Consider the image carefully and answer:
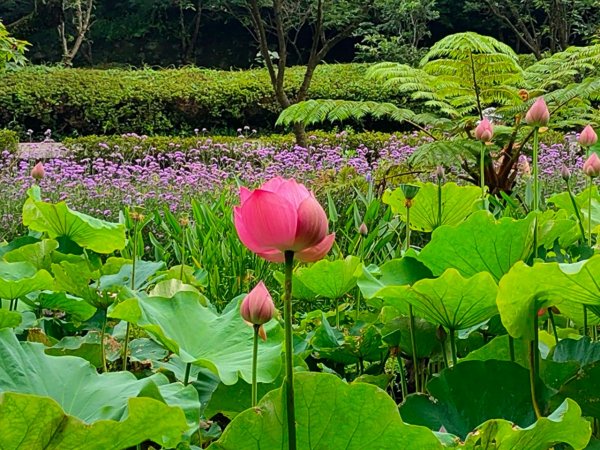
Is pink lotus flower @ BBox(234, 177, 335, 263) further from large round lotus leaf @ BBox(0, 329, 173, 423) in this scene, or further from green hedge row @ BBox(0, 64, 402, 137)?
green hedge row @ BBox(0, 64, 402, 137)

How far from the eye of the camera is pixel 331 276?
741mm

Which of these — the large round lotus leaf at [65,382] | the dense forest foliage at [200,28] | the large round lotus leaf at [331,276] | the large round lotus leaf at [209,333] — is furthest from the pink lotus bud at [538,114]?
the dense forest foliage at [200,28]

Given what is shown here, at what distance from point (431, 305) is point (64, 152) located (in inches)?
247

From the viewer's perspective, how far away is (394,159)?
421cm

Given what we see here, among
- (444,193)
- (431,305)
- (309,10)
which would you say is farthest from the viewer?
(309,10)

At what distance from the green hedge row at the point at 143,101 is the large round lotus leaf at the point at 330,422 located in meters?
8.23

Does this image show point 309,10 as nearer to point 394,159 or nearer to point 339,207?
point 394,159

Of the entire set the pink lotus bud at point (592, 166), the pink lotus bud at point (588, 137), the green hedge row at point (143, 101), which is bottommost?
the green hedge row at point (143, 101)

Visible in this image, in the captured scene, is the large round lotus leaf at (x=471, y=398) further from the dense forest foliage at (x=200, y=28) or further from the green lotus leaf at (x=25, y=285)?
the dense forest foliage at (x=200, y=28)

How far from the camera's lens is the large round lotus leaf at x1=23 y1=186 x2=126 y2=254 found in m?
0.84

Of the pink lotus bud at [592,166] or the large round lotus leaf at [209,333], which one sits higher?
the pink lotus bud at [592,166]

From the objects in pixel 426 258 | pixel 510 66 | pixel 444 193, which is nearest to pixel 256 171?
pixel 510 66

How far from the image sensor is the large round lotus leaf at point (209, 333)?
509 millimetres

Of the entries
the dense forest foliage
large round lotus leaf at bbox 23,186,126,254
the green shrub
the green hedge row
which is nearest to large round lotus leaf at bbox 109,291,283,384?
large round lotus leaf at bbox 23,186,126,254
